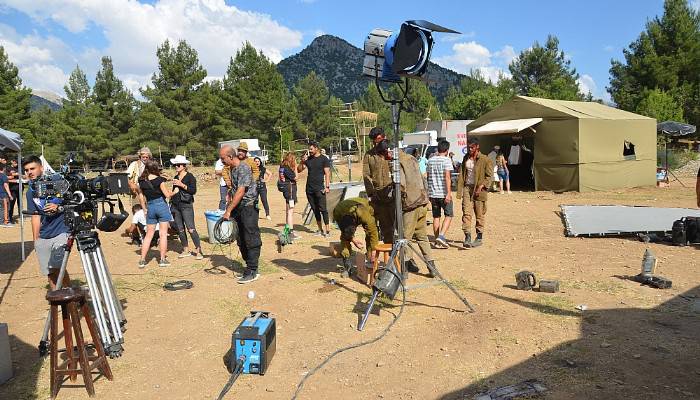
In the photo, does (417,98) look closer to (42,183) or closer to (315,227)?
(315,227)

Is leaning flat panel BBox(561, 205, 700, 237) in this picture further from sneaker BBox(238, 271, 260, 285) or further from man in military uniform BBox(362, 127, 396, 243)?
sneaker BBox(238, 271, 260, 285)

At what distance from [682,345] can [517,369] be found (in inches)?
57.7

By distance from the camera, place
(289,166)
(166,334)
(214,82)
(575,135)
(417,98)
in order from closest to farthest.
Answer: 1. (166,334)
2. (289,166)
3. (575,135)
4. (214,82)
5. (417,98)

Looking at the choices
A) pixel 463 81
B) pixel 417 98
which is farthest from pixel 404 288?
pixel 463 81

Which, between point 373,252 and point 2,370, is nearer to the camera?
point 2,370

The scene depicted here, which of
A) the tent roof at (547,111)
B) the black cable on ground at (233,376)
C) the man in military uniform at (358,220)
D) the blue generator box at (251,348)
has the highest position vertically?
the tent roof at (547,111)

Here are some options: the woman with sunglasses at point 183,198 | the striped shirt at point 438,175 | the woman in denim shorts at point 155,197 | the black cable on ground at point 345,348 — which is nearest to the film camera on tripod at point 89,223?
the black cable on ground at point 345,348

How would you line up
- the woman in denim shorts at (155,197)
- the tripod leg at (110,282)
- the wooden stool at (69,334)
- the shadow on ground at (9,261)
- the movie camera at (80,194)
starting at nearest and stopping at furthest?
the wooden stool at (69,334), the movie camera at (80,194), the tripod leg at (110,282), the woman in denim shorts at (155,197), the shadow on ground at (9,261)

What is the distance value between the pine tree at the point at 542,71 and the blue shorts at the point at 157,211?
40.8 meters

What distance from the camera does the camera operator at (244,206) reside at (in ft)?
20.3

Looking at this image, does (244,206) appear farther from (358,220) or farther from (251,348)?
(251,348)

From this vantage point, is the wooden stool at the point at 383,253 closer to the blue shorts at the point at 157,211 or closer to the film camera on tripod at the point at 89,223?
the film camera on tripod at the point at 89,223

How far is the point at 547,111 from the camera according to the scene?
16156 millimetres

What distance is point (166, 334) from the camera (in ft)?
16.2
